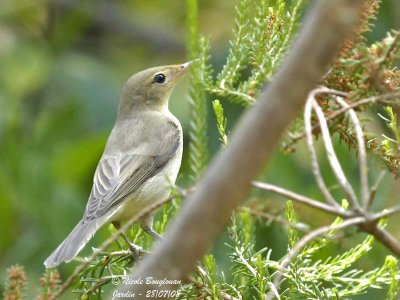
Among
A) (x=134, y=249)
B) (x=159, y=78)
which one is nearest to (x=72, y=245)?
(x=134, y=249)

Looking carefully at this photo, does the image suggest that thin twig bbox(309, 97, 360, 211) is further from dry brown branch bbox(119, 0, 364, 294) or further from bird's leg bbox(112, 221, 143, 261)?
bird's leg bbox(112, 221, 143, 261)

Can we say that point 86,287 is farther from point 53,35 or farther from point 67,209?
point 53,35

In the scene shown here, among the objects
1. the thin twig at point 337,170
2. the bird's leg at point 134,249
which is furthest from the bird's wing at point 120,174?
the thin twig at point 337,170

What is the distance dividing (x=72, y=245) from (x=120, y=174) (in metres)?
0.86

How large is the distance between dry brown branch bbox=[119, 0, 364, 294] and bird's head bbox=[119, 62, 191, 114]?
3614 mm

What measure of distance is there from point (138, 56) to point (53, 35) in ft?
2.67

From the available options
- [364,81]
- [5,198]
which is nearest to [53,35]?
[5,198]

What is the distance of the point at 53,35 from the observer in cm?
754

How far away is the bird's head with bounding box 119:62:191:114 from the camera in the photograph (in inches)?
189

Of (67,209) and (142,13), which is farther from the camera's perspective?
(142,13)

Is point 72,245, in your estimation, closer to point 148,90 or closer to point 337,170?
point 148,90

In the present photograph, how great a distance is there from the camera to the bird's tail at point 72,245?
3.10 meters

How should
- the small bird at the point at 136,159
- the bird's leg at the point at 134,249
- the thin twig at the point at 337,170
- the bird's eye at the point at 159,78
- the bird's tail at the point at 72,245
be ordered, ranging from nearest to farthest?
1. the thin twig at the point at 337,170
2. the bird's leg at the point at 134,249
3. the bird's tail at the point at 72,245
4. the small bird at the point at 136,159
5. the bird's eye at the point at 159,78

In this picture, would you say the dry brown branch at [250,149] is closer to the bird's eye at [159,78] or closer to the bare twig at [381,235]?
the bare twig at [381,235]
